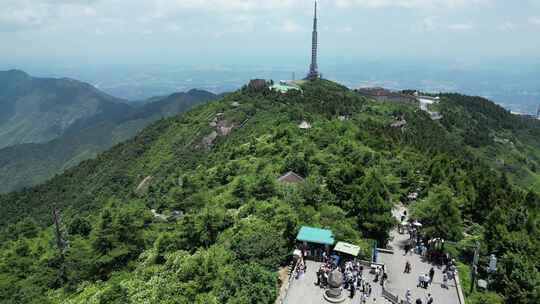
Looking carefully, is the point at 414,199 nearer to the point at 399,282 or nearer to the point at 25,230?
the point at 399,282

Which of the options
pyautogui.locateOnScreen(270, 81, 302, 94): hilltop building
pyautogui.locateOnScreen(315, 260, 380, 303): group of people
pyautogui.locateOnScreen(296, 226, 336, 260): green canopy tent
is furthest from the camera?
pyautogui.locateOnScreen(270, 81, 302, 94): hilltop building

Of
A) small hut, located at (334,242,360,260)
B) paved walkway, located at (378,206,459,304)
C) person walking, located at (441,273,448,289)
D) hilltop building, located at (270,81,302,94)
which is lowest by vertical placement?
paved walkway, located at (378,206,459,304)

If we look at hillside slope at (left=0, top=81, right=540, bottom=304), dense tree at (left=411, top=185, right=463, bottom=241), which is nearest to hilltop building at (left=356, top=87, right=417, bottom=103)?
hillside slope at (left=0, top=81, right=540, bottom=304)

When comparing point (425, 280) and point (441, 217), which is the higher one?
point (441, 217)

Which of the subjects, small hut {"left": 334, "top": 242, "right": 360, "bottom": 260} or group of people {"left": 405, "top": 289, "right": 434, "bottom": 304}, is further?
small hut {"left": 334, "top": 242, "right": 360, "bottom": 260}

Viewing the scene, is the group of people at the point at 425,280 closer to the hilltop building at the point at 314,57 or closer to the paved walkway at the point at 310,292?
the paved walkway at the point at 310,292

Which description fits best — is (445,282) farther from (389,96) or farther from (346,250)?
(389,96)

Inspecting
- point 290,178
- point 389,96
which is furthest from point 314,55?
point 290,178

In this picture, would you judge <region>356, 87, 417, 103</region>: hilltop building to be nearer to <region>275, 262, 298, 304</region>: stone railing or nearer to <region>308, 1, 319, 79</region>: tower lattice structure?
<region>308, 1, 319, 79</region>: tower lattice structure

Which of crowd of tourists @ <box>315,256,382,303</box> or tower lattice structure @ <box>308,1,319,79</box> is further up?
tower lattice structure @ <box>308,1,319,79</box>
